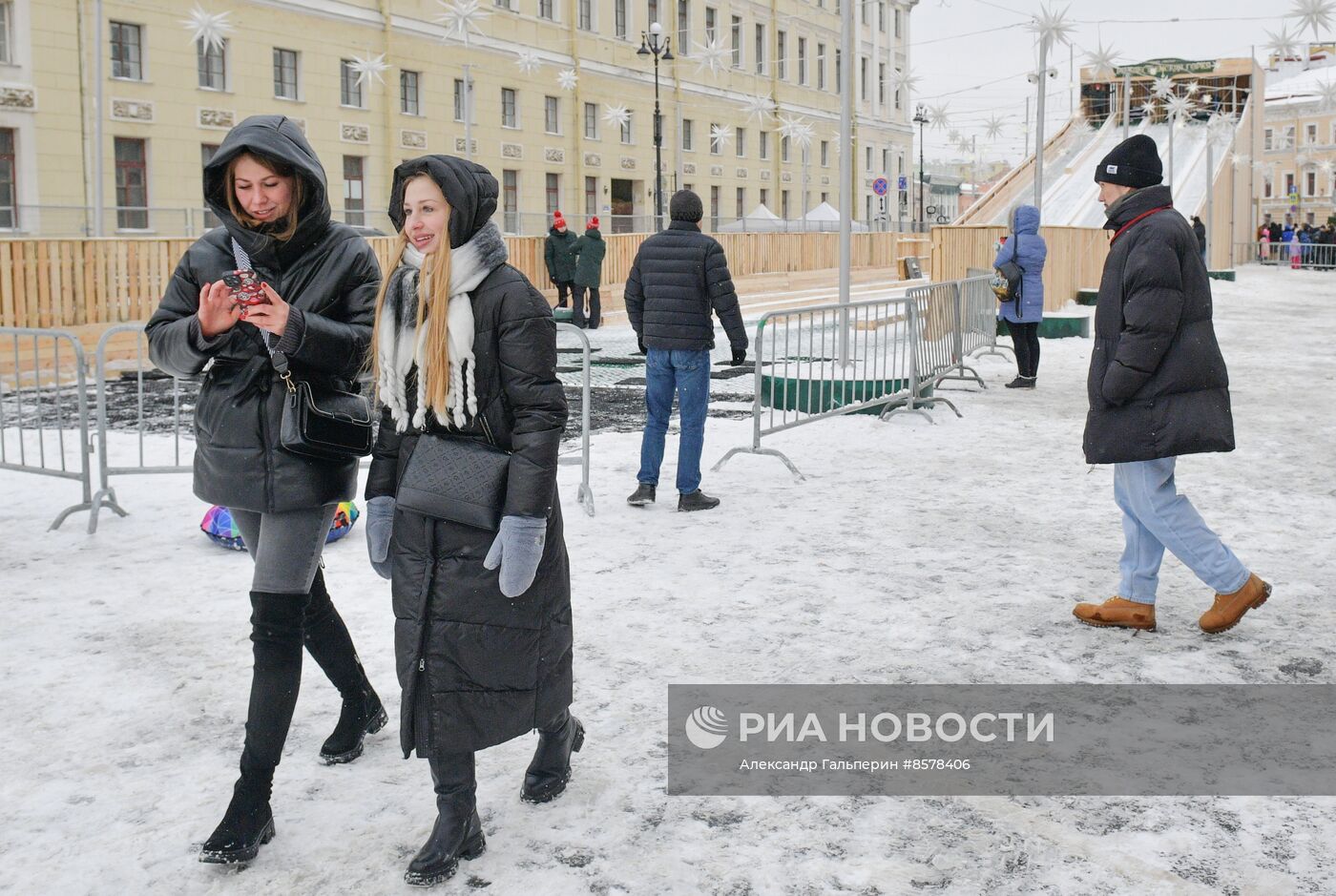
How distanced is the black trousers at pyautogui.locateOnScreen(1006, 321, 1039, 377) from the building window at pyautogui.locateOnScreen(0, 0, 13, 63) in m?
23.6

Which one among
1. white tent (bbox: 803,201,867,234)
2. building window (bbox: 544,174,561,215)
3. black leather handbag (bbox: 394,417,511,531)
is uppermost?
building window (bbox: 544,174,561,215)

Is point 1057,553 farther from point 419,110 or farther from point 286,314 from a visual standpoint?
point 419,110

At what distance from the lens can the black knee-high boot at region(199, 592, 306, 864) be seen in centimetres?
340

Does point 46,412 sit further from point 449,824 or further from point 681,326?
point 449,824

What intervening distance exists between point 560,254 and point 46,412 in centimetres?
1184

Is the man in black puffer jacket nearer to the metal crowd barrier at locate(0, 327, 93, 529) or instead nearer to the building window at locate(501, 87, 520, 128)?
the metal crowd barrier at locate(0, 327, 93, 529)

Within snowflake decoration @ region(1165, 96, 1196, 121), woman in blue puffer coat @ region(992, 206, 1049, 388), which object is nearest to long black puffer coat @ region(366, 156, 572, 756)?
woman in blue puffer coat @ region(992, 206, 1049, 388)

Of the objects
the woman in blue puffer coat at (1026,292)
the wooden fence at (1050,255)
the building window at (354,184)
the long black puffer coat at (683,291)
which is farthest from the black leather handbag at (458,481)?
the building window at (354,184)

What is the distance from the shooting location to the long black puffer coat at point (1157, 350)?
504cm

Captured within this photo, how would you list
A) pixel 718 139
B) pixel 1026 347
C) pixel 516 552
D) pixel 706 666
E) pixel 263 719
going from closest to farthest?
1. pixel 516 552
2. pixel 263 719
3. pixel 706 666
4. pixel 1026 347
5. pixel 718 139

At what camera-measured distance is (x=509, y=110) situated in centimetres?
4138

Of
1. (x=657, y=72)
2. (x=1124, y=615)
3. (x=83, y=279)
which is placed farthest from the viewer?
(x=657, y=72)

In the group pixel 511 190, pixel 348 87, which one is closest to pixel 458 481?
pixel 348 87

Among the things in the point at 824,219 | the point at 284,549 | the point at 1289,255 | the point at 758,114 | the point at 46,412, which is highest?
the point at 758,114
